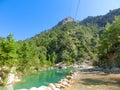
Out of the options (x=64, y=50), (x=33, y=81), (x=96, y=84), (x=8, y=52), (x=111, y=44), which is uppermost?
(x=64, y=50)

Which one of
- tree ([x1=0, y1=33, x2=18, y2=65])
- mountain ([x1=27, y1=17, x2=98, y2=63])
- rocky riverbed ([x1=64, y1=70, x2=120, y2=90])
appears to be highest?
mountain ([x1=27, y1=17, x2=98, y2=63])

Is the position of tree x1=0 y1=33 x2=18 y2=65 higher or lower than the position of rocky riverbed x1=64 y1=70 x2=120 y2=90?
higher

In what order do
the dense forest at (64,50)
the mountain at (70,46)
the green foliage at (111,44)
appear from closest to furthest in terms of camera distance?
the dense forest at (64,50) < the green foliage at (111,44) < the mountain at (70,46)

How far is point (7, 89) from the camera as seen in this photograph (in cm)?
3562

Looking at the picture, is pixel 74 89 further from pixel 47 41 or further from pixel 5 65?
pixel 47 41

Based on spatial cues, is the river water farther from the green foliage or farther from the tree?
the green foliage

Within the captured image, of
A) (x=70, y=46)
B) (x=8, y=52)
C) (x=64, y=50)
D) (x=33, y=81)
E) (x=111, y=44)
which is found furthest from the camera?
(x=70, y=46)

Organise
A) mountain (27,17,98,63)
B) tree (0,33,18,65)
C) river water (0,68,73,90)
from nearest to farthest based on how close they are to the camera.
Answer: river water (0,68,73,90) < tree (0,33,18,65) < mountain (27,17,98,63)

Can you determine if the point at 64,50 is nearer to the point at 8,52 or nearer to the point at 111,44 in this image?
the point at 111,44

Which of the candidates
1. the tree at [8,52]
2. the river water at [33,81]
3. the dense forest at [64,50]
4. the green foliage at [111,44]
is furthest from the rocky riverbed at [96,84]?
the green foliage at [111,44]

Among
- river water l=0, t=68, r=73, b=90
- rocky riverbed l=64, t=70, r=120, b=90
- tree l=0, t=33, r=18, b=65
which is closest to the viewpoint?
rocky riverbed l=64, t=70, r=120, b=90

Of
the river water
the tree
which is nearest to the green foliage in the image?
the river water

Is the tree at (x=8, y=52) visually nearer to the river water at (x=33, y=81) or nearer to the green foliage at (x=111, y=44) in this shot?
the river water at (x=33, y=81)

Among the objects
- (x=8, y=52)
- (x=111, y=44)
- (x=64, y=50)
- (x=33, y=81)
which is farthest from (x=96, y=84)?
(x=64, y=50)
